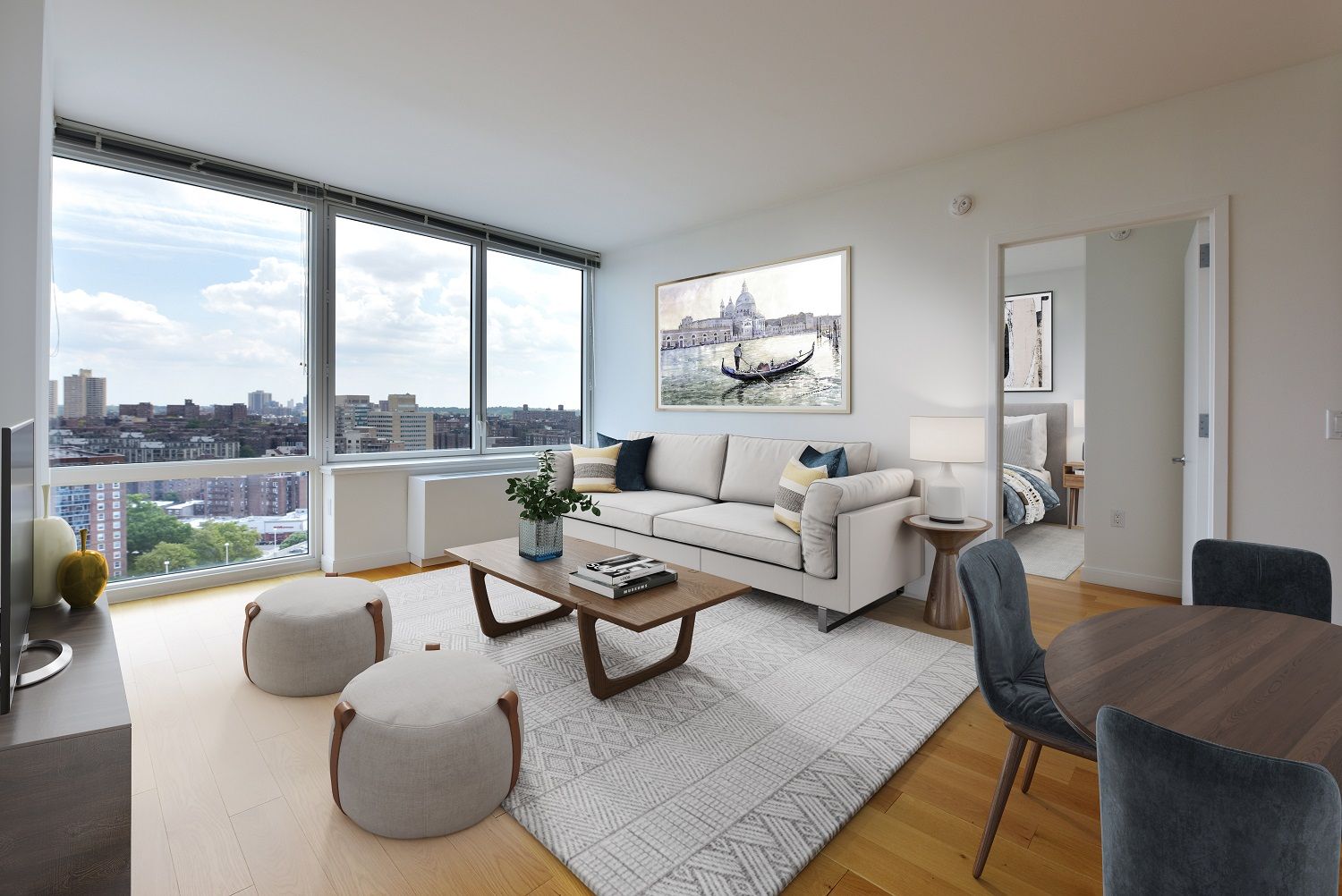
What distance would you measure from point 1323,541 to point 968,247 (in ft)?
6.97

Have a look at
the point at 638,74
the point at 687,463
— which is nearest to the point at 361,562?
the point at 687,463

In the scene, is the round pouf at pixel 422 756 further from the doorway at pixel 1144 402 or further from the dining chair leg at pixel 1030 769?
the doorway at pixel 1144 402

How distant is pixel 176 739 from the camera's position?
2119mm

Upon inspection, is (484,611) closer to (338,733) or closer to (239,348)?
(338,733)

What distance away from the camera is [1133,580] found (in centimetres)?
387

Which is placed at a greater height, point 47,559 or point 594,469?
point 594,469

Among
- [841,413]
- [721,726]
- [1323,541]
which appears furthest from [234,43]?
[1323,541]

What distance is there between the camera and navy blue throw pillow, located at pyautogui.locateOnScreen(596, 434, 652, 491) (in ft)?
15.7

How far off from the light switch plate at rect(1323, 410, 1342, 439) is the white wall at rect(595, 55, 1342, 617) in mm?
32

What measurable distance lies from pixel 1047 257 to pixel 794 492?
13.2 feet

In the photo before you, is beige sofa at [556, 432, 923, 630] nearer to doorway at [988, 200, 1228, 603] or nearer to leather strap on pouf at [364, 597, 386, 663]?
doorway at [988, 200, 1228, 603]

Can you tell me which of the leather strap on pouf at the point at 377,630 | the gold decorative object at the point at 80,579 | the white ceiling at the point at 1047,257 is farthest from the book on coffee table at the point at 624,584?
the white ceiling at the point at 1047,257

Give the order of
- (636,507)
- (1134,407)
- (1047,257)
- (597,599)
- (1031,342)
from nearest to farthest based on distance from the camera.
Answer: (597,599) → (1134,407) → (636,507) → (1047,257) → (1031,342)

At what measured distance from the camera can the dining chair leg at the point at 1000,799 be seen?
1521 millimetres
